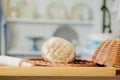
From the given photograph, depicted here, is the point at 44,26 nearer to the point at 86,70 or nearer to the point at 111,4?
the point at 111,4

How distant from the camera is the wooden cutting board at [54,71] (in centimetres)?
62

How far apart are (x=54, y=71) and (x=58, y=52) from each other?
0.12 m

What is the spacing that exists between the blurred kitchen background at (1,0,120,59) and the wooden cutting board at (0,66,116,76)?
9.08 ft

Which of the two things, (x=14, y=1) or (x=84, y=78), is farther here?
(x=14, y=1)

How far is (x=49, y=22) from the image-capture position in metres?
3.54

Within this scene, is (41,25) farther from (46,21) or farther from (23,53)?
(23,53)

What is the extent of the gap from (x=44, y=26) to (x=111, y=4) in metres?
0.98

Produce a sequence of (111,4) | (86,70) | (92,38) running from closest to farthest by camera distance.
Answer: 1. (86,70)
2. (92,38)
3. (111,4)

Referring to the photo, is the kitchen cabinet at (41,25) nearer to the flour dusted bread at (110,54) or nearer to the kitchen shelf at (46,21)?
the kitchen shelf at (46,21)

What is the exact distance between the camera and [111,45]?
748 mm

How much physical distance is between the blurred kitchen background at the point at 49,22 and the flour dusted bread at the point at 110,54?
2.63 m

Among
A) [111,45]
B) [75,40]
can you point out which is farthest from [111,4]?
[111,45]

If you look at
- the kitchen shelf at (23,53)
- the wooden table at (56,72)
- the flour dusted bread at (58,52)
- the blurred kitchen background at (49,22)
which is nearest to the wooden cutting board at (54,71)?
the wooden table at (56,72)

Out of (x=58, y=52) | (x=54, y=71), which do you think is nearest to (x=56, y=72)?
(x=54, y=71)
